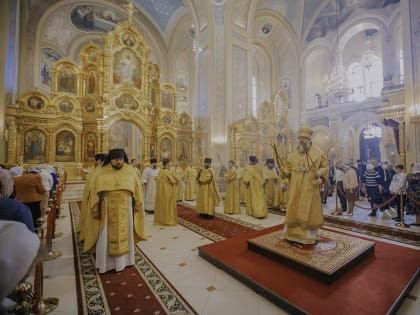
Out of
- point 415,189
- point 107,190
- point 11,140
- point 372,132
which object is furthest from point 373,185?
point 11,140

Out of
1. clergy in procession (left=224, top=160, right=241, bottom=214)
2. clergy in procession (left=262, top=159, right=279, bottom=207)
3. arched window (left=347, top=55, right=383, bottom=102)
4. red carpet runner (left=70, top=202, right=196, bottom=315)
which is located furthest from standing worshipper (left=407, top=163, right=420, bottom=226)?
arched window (left=347, top=55, right=383, bottom=102)

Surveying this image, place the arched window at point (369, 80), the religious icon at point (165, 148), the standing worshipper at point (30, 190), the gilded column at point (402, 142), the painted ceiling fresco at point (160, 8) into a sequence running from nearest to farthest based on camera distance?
the standing worshipper at point (30, 190) → the gilded column at point (402, 142) → the religious icon at point (165, 148) → the arched window at point (369, 80) → the painted ceiling fresco at point (160, 8)

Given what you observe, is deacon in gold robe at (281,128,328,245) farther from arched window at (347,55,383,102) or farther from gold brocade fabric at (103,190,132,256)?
arched window at (347,55,383,102)

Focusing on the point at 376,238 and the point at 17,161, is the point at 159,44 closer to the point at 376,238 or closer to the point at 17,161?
the point at 17,161

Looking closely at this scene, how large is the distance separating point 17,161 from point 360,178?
16.5 m

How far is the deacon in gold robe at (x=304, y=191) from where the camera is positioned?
3660mm

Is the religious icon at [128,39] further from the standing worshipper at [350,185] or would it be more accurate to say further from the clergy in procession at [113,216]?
the standing worshipper at [350,185]

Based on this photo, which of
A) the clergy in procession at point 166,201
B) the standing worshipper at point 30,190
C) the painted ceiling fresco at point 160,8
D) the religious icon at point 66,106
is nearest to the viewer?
the standing worshipper at point 30,190

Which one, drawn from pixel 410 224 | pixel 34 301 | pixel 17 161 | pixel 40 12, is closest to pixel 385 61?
A: pixel 410 224

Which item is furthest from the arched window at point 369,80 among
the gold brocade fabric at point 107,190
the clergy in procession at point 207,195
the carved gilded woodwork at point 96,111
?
the gold brocade fabric at point 107,190

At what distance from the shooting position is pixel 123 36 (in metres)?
14.3

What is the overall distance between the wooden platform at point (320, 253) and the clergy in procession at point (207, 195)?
2.67 metres

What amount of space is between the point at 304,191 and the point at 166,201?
3.70m

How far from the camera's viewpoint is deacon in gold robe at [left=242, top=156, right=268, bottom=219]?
680 centimetres
